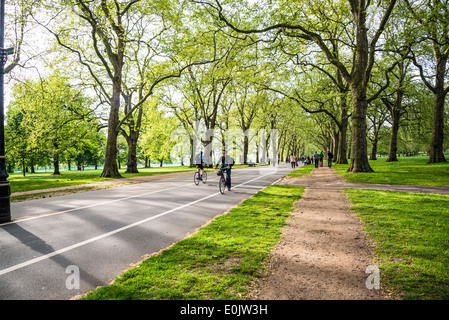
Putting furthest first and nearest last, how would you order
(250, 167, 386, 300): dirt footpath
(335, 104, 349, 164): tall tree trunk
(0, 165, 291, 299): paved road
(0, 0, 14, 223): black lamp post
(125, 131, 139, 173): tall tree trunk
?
(335, 104, 349, 164): tall tree trunk < (125, 131, 139, 173): tall tree trunk < (0, 0, 14, 223): black lamp post < (0, 165, 291, 299): paved road < (250, 167, 386, 300): dirt footpath

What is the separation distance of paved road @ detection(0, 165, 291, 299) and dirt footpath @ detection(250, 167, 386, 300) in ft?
7.73

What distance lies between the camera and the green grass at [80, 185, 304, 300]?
3.06 m

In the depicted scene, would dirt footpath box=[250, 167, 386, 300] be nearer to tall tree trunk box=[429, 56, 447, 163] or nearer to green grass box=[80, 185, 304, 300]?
green grass box=[80, 185, 304, 300]

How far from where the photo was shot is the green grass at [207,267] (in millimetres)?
3059

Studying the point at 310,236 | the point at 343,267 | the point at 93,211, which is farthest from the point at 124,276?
the point at 93,211

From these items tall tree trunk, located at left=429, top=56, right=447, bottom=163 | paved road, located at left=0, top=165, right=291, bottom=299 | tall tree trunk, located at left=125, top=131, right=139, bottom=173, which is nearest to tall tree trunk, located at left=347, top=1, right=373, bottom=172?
tall tree trunk, located at left=429, top=56, right=447, bottom=163

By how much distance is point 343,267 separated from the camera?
374cm

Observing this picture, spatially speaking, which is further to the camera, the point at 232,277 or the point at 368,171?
the point at 368,171

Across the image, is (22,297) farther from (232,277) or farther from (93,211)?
(93,211)

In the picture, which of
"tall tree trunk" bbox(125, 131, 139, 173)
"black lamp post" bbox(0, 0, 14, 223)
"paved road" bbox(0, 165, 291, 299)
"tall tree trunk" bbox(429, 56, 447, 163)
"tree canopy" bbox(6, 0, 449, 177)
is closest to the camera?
"paved road" bbox(0, 165, 291, 299)

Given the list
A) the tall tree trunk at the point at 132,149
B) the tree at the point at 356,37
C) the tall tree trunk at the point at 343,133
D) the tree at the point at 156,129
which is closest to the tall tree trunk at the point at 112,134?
the tall tree trunk at the point at 132,149

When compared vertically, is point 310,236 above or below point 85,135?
below
